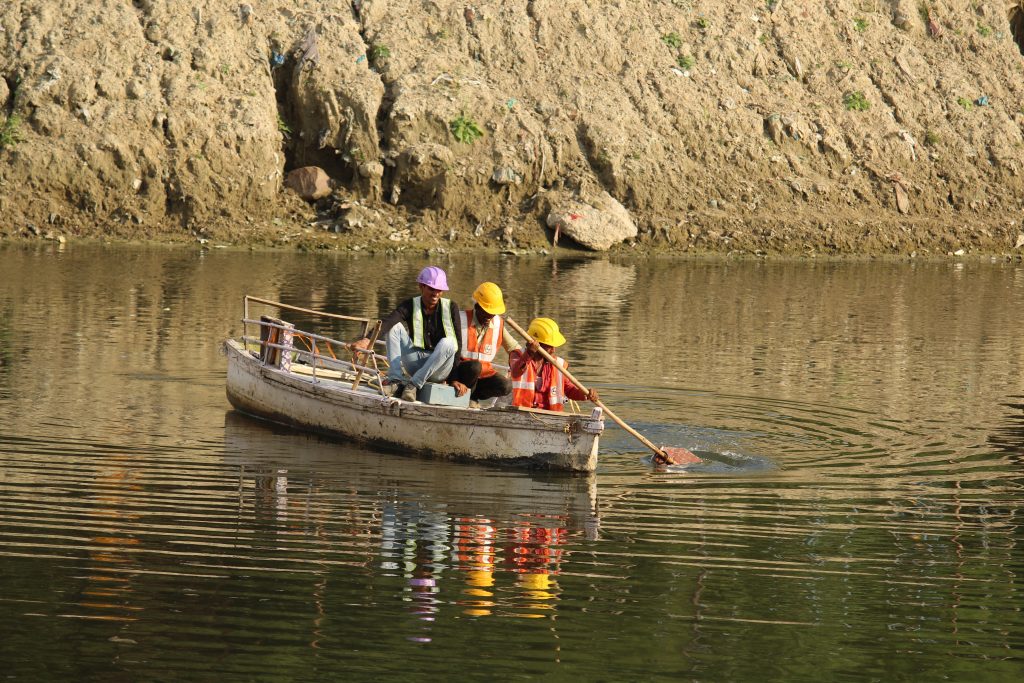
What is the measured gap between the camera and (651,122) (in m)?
42.7

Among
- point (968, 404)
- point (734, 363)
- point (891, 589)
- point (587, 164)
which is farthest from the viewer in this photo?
point (587, 164)

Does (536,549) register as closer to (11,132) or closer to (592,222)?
(592,222)

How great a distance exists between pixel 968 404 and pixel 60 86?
2626cm

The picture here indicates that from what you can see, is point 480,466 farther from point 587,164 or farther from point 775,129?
point 775,129

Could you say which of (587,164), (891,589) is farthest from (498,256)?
(891,589)

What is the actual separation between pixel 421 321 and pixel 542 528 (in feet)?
13.0

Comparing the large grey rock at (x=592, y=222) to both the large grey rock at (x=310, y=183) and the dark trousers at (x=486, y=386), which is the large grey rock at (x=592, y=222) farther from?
the dark trousers at (x=486, y=386)

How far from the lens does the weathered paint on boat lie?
48.8 ft

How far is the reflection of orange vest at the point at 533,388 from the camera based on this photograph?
51.3 feet

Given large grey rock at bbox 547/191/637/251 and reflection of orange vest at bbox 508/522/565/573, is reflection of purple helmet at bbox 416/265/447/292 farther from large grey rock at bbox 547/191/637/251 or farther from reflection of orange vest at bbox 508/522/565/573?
large grey rock at bbox 547/191/637/251

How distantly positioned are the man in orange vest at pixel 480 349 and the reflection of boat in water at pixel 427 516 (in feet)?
3.34

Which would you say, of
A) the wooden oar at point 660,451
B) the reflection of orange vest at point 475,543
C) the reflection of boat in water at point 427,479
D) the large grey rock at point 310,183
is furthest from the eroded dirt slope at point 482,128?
the reflection of orange vest at point 475,543

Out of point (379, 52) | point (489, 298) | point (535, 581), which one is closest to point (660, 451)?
point (489, 298)

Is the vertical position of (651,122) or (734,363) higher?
(651,122)
